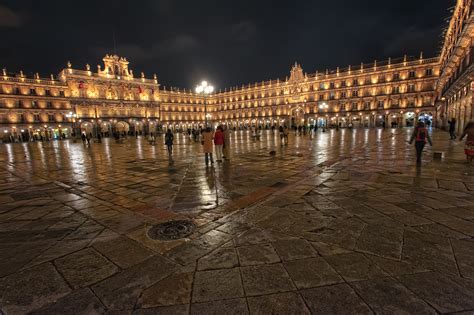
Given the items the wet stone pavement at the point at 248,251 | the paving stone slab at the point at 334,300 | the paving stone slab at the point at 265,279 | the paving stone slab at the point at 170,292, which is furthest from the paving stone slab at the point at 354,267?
the paving stone slab at the point at 170,292

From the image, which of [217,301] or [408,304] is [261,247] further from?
[408,304]

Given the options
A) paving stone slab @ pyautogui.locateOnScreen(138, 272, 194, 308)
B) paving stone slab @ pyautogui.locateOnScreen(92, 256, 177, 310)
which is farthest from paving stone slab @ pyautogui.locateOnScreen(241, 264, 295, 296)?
paving stone slab @ pyautogui.locateOnScreen(92, 256, 177, 310)

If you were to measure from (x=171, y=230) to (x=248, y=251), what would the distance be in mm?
1183

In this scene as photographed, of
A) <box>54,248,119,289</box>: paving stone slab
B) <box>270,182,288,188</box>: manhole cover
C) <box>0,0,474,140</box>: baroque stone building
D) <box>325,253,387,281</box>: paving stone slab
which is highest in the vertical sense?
<box>0,0,474,140</box>: baroque stone building

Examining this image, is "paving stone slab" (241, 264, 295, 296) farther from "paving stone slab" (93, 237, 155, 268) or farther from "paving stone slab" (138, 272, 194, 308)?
"paving stone slab" (93, 237, 155, 268)

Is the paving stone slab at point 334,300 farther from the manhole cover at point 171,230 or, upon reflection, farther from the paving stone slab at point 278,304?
the manhole cover at point 171,230

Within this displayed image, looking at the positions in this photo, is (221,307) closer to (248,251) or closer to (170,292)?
(170,292)

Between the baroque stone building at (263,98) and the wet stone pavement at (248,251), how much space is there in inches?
1755

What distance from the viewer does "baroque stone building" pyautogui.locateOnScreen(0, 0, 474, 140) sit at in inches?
1794

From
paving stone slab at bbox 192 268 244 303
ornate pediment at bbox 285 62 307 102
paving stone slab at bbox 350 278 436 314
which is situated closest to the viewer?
paving stone slab at bbox 350 278 436 314

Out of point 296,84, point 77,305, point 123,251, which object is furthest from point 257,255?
point 296,84

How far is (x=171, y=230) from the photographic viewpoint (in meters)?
3.21

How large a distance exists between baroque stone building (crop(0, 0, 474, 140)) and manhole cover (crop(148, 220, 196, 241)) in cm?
4654

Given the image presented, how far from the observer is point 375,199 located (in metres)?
4.12
